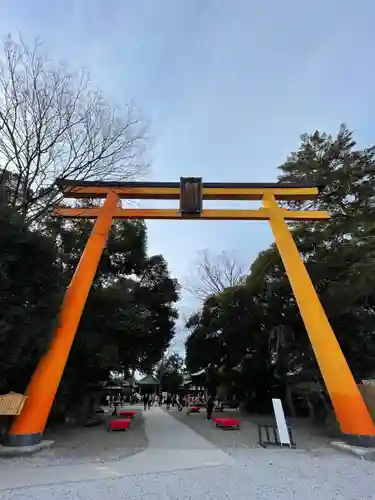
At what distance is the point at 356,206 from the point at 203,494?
12885 millimetres

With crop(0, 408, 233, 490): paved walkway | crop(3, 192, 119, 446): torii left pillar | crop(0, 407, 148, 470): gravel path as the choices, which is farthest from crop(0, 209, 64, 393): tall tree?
crop(0, 408, 233, 490): paved walkway

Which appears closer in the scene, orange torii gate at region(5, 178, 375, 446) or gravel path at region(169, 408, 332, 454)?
orange torii gate at region(5, 178, 375, 446)

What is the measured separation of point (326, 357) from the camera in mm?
9141

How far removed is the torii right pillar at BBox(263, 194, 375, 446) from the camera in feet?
26.8

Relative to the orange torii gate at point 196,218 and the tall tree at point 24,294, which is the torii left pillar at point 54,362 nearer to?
the orange torii gate at point 196,218

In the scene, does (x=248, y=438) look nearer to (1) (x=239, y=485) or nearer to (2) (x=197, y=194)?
(1) (x=239, y=485)

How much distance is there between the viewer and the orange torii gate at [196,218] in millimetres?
8086

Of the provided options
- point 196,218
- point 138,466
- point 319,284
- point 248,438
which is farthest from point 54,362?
point 319,284

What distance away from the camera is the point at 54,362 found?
846 cm

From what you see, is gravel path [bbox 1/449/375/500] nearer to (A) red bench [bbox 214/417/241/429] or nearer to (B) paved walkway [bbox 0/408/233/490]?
(B) paved walkway [bbox 0/408/233/490]

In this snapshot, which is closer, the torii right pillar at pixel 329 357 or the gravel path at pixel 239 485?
the gravel path at pixel 239 485

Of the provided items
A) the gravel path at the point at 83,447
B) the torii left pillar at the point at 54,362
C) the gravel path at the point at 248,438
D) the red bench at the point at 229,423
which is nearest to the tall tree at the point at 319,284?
the gravel path at the point at 248,438

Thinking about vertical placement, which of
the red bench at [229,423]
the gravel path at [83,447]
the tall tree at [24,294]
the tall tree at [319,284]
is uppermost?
the tall tree at [319,284]

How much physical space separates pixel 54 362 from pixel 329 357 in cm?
676
